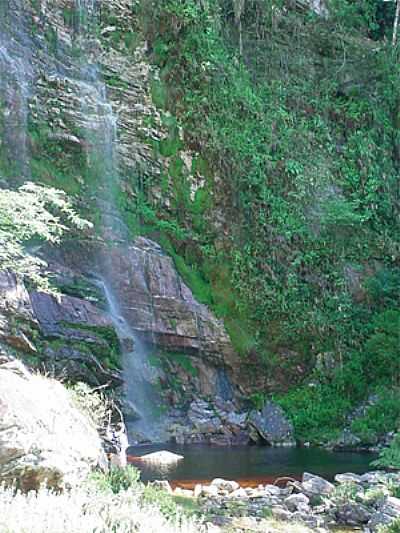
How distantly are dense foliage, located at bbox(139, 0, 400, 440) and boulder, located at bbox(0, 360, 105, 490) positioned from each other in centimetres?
1176

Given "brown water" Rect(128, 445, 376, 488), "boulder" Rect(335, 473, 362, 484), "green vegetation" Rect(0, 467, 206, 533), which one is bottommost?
"brown water" Rect(128, 445, 376, 488)

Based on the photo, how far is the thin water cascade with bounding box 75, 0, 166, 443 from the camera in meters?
17.6

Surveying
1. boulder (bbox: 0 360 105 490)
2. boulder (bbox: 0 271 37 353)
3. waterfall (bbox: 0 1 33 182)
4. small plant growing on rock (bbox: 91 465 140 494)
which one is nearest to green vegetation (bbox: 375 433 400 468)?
small plant growing on rock (bbox: 91 465 140 494)

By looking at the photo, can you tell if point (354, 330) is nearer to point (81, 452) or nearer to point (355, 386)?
point (355, 386)

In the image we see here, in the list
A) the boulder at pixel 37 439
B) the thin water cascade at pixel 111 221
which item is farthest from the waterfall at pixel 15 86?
the boulder at pixel 37 439

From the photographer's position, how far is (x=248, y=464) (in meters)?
14.4

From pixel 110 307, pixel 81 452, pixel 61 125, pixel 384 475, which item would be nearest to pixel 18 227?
pixel 81 452

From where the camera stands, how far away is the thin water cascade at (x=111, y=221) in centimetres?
1764

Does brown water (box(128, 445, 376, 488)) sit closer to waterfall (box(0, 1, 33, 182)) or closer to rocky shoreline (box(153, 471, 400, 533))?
rocky shoreline (box(153, 471, 400, 533))

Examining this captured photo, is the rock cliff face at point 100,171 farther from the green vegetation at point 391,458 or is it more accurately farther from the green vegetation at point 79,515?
the green vegetation at point 79,515

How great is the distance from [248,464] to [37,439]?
827cm

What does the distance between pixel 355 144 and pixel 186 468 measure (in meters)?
16.0

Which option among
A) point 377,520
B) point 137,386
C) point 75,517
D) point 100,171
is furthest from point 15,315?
point 75,517

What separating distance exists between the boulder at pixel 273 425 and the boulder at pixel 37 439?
33.0ft
